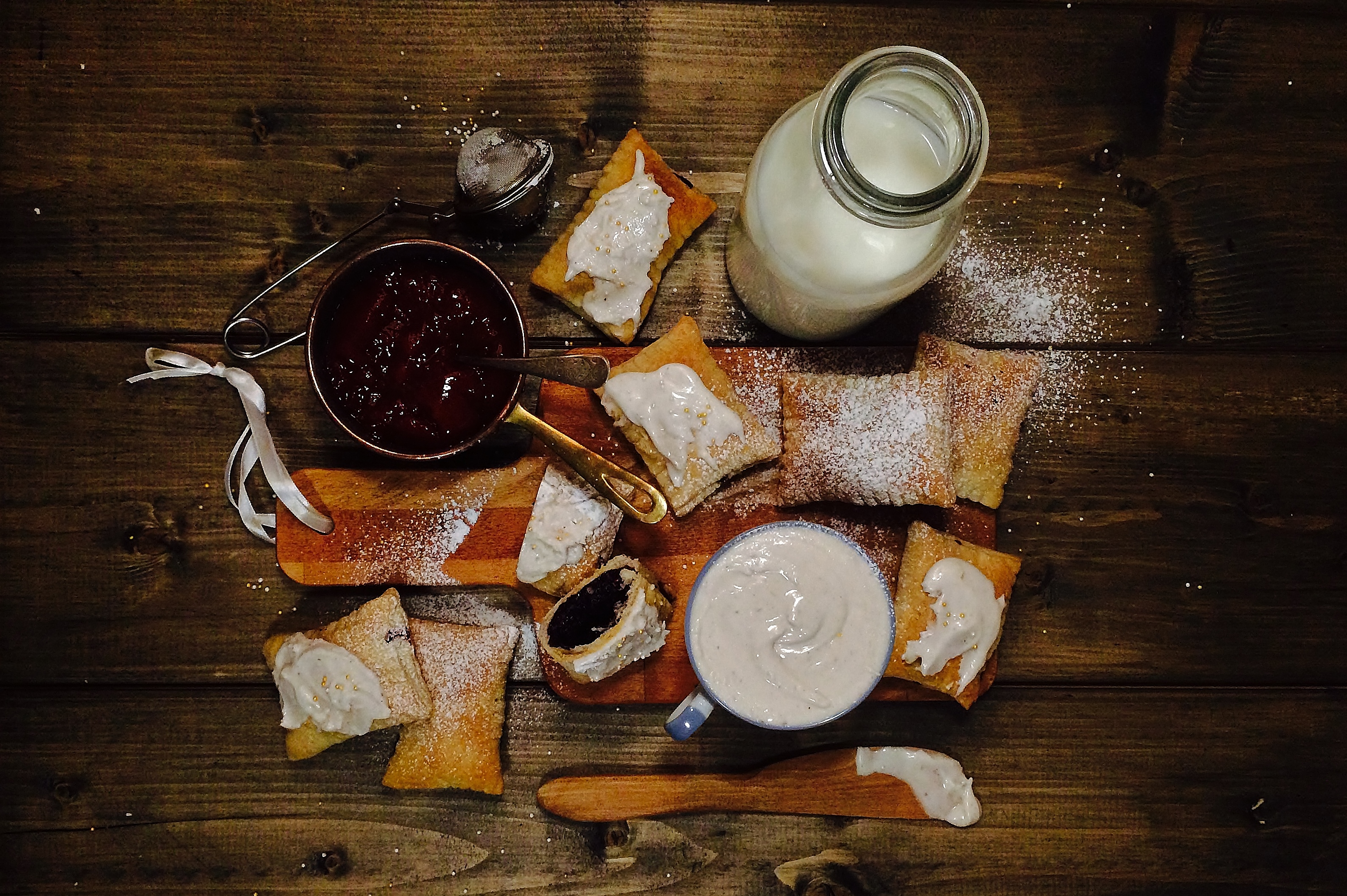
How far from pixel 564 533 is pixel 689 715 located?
1.53 feet

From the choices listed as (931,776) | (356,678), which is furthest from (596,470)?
(931,776)

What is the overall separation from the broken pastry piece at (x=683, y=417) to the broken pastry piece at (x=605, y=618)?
19cm

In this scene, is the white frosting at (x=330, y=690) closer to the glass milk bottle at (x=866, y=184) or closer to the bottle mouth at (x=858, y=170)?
the glass milk bottle at (x=866, y=184)

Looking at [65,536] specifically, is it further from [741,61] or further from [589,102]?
[741,61]

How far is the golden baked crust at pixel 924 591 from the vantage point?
78.3 inches

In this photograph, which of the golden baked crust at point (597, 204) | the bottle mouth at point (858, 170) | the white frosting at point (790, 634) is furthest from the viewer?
the golden baked crust at point (597, 204)

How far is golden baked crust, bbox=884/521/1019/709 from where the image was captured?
1.99 m

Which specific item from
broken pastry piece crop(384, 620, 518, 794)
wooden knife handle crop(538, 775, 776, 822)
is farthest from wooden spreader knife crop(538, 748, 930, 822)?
broken pastry piece crop(384, 620, 518, 794)

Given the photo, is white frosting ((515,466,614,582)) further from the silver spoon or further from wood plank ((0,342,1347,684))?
wood plank ((0,342,1347,684))

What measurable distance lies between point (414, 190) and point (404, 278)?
1.24ft

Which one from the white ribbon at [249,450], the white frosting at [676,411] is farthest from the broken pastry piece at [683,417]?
the white ribbon at [249,450]

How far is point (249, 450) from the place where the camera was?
2.06m

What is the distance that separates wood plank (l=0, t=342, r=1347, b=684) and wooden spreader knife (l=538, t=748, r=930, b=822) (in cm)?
44

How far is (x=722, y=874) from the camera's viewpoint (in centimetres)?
215
